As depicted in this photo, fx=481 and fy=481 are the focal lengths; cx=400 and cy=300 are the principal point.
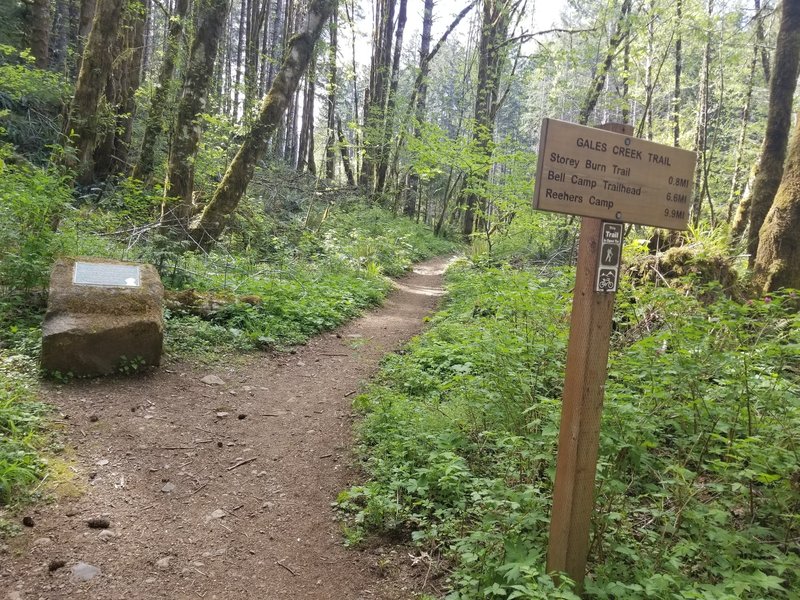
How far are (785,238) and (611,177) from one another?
210 inches

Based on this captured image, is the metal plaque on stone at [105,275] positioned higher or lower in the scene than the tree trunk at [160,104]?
lower

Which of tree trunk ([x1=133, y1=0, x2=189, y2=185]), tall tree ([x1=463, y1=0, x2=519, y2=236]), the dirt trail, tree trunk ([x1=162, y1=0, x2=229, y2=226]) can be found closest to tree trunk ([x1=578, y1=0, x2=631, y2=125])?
tall tree ([x1=463, y1=0, x2=519, y2=236])

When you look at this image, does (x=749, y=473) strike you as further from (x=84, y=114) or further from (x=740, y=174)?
(x=740, y=174)

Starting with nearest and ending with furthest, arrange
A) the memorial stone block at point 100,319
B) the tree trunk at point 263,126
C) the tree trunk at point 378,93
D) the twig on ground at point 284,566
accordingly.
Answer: the twig on ground at point 284,566, the memorial stone block at point 100,319, the tree trunk at point 263,126, the tree trunk at point 378,93

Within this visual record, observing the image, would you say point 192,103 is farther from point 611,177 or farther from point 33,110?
point 611,177

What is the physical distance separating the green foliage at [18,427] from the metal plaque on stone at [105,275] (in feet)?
3.27

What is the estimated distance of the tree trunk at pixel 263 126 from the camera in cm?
916

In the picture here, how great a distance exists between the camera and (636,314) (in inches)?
209

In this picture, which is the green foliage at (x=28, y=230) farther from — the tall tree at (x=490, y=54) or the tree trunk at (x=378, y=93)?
the tree trunk at (x=378, y=93)

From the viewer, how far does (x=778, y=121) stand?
24.1 ft

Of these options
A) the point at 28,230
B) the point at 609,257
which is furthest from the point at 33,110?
the point at 609,257

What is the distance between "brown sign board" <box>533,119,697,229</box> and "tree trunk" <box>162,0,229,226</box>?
26.3 feet

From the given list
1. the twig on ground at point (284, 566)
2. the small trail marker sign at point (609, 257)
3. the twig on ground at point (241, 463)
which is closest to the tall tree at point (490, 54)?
the twig on ground at point (241, 463)

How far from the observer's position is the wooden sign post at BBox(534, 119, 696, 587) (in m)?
2.31
